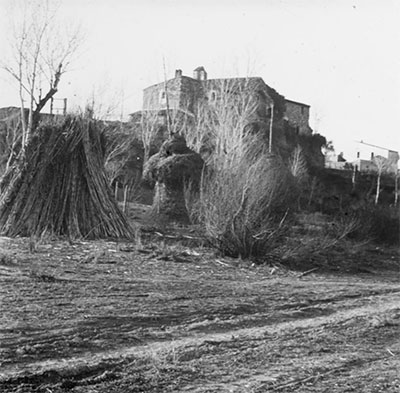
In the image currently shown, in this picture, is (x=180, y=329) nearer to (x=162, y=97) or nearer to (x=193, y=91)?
(x=193, y=91)

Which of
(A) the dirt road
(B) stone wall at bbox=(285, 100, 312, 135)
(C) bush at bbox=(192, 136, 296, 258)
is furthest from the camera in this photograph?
(B) stone wall at bbox=(285, 100, 312, 135)

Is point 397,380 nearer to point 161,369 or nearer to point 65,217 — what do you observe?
point 161,369

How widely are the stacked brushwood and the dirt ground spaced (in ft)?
4.42

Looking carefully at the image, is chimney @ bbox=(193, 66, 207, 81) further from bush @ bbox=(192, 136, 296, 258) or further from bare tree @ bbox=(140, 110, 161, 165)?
bush @ bbox=(192, 136, 296, 258)

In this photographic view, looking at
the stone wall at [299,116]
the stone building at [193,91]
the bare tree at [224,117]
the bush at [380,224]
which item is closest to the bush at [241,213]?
the bush at [380,224]

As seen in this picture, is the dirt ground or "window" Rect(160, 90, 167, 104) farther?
"window" Rect(160, 90, 167, 104)

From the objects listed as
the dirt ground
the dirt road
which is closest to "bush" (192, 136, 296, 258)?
the dirt ground

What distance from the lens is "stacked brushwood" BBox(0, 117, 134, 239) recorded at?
11555mm

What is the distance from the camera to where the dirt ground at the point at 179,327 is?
4215 mm

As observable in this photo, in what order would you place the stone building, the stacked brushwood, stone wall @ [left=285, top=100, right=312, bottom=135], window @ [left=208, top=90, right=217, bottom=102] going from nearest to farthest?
the stacked brushwood < the stone building < window @ [left=208, top=90, right=217, bottom=102] < stone wall @ [left=285, top=100, right=312, bottom=135]

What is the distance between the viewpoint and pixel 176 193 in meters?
18.7

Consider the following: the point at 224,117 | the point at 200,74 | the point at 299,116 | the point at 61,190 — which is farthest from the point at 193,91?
the point at 299,116

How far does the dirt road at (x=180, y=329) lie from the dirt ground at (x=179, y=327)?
1cm

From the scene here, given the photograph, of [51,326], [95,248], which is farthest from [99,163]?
[51,326]
